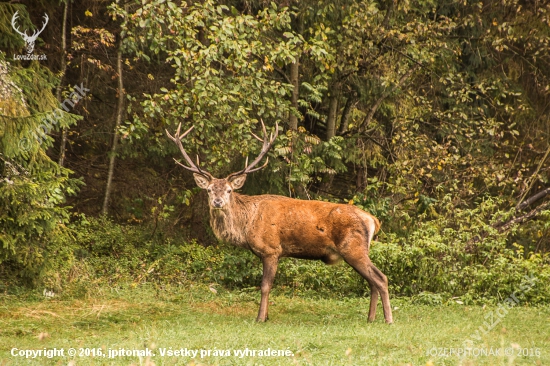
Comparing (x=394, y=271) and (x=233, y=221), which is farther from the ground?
(x=233, y=221)

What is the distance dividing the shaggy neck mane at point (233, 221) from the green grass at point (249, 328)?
1072mm

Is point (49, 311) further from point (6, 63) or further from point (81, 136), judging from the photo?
point (81, 136)

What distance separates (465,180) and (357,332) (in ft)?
26.1

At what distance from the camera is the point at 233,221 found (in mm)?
11055

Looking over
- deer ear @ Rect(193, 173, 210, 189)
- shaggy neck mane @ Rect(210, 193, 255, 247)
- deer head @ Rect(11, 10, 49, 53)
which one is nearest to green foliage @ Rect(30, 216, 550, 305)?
shaggy neck mane @ Rect(210, 193, 255, 247)

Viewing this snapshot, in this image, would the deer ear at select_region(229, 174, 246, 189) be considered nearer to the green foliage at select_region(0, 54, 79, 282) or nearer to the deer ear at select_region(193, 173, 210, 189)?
the deer ear at select_region(193, 173, 210, 189)

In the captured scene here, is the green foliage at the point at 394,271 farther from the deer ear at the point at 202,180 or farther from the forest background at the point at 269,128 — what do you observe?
the deer ear at the point at 202,180

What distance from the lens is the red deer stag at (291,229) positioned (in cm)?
1060

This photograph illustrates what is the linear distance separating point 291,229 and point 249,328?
5.30 ft

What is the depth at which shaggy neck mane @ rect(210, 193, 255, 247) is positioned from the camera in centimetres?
1105

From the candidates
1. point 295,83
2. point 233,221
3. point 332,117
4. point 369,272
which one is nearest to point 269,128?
point 295,83

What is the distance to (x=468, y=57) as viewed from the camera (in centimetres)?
1870

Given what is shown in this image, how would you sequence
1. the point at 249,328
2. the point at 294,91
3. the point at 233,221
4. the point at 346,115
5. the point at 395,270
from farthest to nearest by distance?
the point at 346,115, the point at 294,91, the point at 395,270, the point at 233,221, the point at 249,328

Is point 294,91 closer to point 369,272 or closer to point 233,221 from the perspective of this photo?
point 233,221
